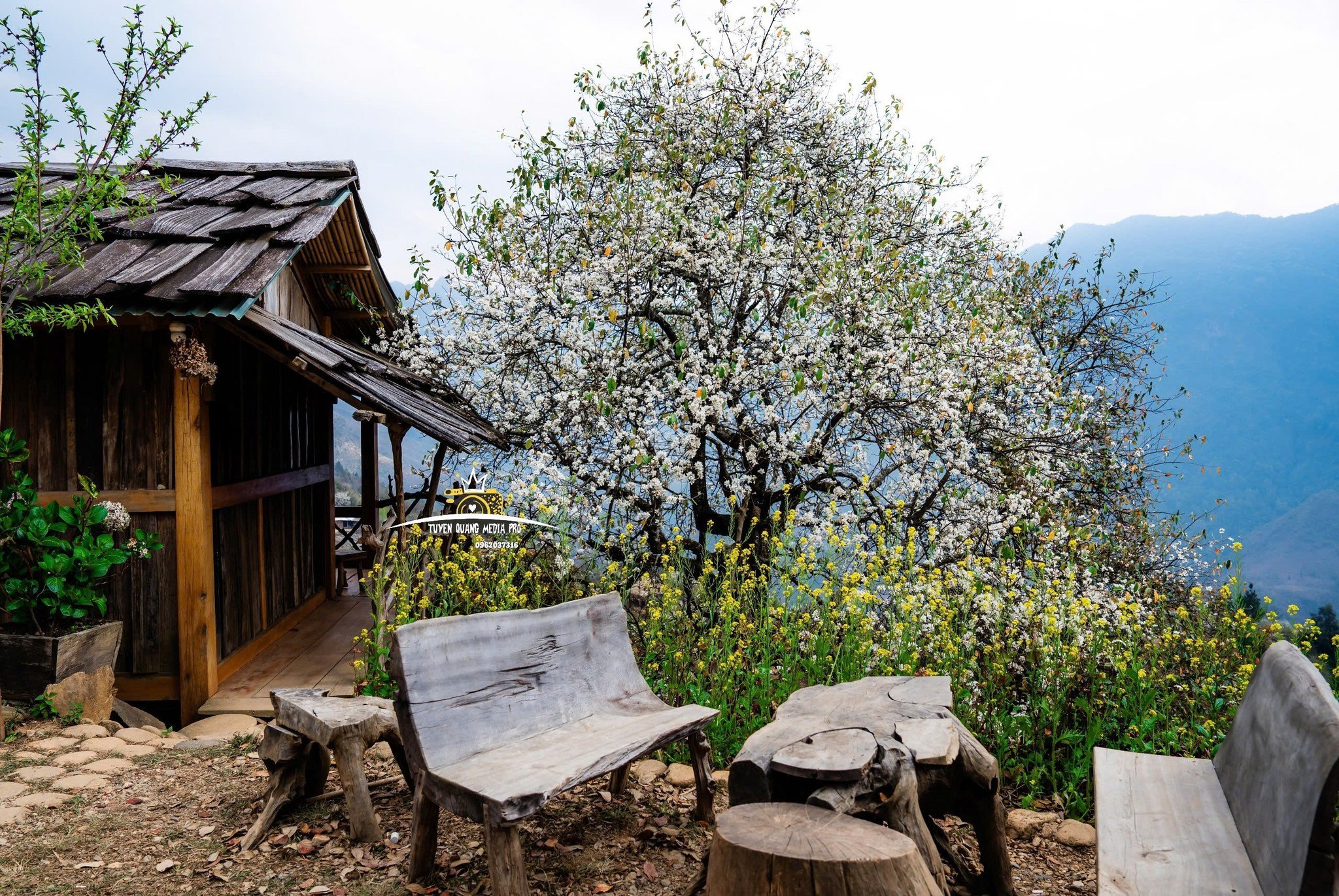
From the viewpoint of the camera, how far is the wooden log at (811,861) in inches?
82.4

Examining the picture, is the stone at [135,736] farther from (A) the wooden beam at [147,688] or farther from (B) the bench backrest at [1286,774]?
(B) the bench backrest at [1286,774]

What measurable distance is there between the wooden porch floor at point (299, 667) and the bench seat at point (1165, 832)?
15.1ft

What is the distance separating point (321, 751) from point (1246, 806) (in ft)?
12.0

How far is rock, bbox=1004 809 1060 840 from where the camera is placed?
12.1 feet

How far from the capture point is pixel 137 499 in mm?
5684

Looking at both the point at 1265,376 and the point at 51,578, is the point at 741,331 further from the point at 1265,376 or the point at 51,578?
the point at 1265,376

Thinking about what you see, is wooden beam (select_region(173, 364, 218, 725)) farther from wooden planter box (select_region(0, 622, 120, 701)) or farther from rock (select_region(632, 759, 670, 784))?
rock (select_region(632, 759, 670, 784))

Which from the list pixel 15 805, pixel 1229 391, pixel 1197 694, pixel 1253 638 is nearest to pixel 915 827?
pixel 1197 694

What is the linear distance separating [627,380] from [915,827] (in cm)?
524

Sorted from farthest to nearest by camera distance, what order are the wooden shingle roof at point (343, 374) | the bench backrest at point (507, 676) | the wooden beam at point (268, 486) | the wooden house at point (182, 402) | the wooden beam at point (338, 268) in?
1. the wooden beam at point (338, 268)
2. the wooden beam at point (268, 486)
3. the wooden shingle roof at point (343, 374)
4. the wooden house at point (182, 402)
5. the bench backrest at point (507, 676)

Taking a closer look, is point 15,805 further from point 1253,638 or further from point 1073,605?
point 1253,638

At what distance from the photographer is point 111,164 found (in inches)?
210

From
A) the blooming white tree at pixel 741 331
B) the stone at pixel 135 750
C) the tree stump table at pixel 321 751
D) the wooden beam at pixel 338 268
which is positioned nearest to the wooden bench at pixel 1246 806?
the tree stump table at pixel 321 751

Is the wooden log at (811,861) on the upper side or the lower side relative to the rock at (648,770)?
upper
